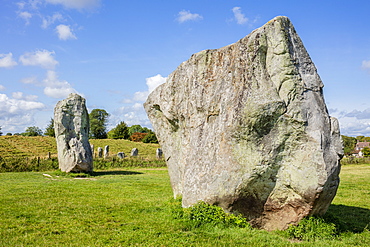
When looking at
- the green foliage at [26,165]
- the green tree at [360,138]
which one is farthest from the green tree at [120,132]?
the green tree at [360,138]

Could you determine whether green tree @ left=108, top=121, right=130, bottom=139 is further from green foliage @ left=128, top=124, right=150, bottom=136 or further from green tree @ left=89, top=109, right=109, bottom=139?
green foliage @ left=128, top=124, right=150, bottom=136

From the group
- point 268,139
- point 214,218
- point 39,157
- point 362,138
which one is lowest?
point 214,218

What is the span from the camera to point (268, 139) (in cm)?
797

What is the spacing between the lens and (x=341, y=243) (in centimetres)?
729

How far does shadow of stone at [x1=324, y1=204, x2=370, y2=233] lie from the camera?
8.45 m

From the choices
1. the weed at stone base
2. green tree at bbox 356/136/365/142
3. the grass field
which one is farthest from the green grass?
green tree at bbox 356/136/365/142

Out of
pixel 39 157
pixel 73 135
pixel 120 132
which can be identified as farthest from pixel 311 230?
pixel 120 132

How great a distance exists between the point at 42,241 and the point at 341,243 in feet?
21.9

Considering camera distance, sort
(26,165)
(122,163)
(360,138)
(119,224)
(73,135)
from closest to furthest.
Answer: (119,224) < (73,135) < (26,165) < (122,163) < (360,138)

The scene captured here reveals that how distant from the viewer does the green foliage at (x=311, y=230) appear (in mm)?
7605

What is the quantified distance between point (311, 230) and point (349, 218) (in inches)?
122

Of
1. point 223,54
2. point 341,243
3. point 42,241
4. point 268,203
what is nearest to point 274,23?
point 223,54

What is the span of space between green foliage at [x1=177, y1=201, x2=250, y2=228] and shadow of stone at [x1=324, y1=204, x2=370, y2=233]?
2.27 meters

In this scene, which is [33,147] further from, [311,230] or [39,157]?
[311,230]
